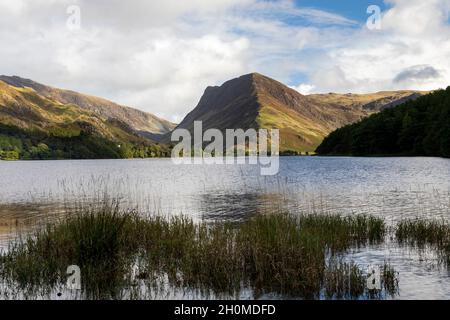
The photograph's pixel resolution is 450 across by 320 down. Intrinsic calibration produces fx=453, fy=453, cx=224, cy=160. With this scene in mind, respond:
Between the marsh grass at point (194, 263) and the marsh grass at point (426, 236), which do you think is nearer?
the marsh grass at point (194, 263)

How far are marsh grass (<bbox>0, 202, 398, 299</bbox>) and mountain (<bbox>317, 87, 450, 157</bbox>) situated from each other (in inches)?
5105

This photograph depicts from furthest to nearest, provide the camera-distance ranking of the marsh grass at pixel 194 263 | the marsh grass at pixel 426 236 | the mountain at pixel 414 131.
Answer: the mountain at pixel 414 131 < the marsh grass at pixel 426 236 < the marsh grass at pixel 194 263

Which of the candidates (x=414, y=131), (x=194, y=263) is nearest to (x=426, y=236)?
(x=194, y=263)

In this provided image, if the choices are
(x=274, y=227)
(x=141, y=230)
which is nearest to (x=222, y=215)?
(x=141, y=230)

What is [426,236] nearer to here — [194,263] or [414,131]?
[194,263]

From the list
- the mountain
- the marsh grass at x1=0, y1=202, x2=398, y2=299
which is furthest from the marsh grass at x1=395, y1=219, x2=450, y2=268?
the mountain

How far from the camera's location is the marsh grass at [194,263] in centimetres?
1444

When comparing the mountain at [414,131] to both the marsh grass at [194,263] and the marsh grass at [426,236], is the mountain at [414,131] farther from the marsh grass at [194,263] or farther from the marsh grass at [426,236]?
the marsh grass at [194,263]

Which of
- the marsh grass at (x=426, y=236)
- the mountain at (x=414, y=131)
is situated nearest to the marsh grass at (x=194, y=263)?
the marsh grass at (x=426, y=236)

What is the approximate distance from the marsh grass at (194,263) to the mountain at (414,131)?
129666mm

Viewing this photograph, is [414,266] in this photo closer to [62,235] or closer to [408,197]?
[62,235]

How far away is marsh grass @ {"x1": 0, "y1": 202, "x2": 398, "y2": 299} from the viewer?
14.4 metres

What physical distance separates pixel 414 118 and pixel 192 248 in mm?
174471
